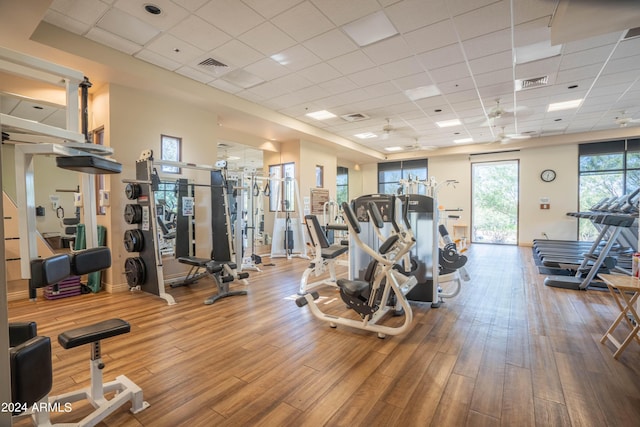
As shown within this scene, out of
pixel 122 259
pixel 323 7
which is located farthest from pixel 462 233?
pixel 122 259

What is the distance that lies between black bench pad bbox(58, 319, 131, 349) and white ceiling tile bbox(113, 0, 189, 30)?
3.21m

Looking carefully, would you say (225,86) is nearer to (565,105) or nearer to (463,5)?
(463,5)

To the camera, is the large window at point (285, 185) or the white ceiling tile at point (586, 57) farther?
the large window at point (285, 185)

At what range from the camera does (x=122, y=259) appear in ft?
15.3

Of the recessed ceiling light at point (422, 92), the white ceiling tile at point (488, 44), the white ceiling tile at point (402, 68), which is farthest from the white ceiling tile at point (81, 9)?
the recessed ceiling light at point (422, 92)

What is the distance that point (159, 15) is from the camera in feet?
11.0

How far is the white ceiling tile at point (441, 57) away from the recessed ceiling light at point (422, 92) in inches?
33.5

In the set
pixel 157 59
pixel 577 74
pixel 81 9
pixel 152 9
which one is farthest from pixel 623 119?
pixel 81 9

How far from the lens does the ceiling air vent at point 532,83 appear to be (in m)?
5.06

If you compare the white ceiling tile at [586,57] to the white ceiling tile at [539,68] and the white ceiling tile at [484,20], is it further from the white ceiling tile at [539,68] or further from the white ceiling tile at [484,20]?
the white ceiling tile at [484,20]

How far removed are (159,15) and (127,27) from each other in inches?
21.1

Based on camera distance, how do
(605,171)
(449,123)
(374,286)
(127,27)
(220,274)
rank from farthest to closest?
1. (605,171)
2. (449,123)
3. (220,274)
4. (127,27)
5. (374,286)

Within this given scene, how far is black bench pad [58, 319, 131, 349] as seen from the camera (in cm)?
163

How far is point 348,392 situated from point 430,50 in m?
4.27
